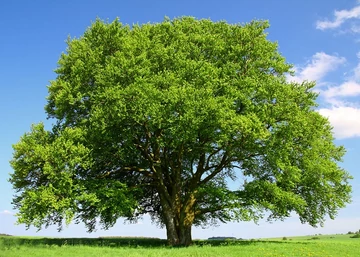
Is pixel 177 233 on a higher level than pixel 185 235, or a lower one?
higher

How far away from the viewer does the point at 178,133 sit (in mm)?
32219

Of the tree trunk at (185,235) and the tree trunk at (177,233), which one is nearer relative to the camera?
the tree trunk at (177,233)

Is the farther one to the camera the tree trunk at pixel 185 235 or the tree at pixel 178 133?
the tree trunk at pixel 185 235

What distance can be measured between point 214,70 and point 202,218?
710 inches

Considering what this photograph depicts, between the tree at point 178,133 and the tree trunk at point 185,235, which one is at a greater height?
the tree at point 178,133

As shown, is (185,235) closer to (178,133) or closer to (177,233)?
(177,233)

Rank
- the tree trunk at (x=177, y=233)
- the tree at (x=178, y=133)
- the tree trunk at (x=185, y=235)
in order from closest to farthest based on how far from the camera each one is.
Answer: the tree at (x=178, y=133)
the tree trunk at (x=177, y=233)
the tree trunk at (x=185, y=235)

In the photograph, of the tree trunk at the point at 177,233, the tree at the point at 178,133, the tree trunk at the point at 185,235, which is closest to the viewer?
the tree at the point at 178,133

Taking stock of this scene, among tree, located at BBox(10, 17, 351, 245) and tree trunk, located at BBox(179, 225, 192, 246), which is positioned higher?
tree, located at BBox(10, 17, 351, 245)

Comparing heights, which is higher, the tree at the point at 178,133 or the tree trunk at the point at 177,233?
the tree at the point at 178,133

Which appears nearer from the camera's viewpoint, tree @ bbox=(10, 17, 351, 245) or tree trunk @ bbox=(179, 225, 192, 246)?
tree @ bbox=(10, 17, 351, 245)

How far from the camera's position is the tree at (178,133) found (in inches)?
1289

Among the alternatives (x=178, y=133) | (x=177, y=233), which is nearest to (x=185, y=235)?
(x=177, y=233)

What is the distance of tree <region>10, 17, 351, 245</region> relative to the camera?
32750 millimetres
